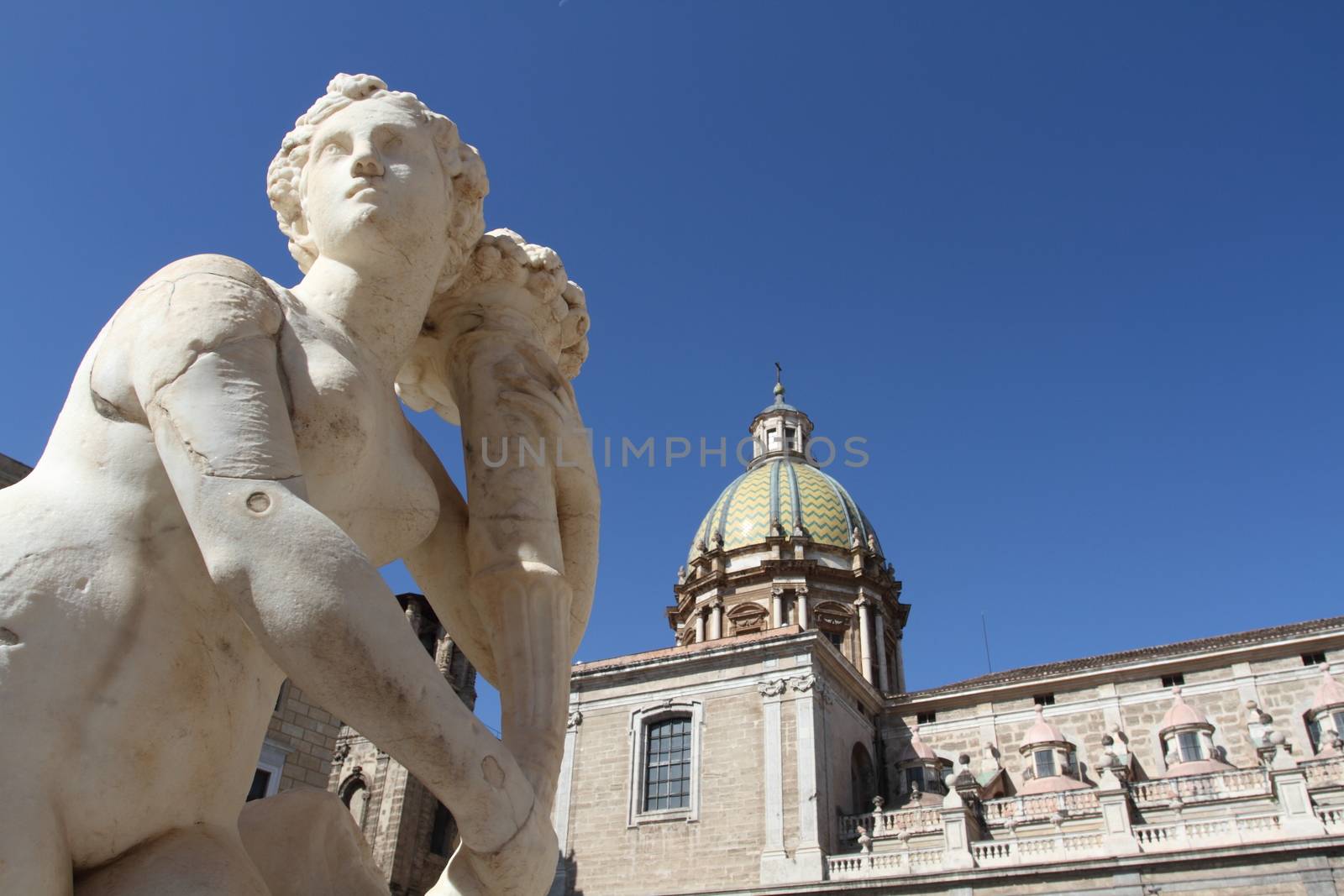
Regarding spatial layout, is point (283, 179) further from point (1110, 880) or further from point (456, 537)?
point (1110, 880)

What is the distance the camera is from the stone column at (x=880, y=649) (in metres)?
32.0

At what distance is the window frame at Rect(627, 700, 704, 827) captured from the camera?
77.3ft

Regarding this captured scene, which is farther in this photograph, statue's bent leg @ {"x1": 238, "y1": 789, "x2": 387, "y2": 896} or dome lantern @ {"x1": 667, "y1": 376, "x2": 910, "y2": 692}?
dome lantern @ {"x1": 667, "y1": 376, "x2": 910, "y2": 692}

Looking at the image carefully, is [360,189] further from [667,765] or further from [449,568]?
[667,765]

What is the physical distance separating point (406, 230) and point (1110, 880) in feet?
66.2

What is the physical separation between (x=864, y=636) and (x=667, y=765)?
396 inches

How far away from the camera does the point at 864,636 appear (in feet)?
107

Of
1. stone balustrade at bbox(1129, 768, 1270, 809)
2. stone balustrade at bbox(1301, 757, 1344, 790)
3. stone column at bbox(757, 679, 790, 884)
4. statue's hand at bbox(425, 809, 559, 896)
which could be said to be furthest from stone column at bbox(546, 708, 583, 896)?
statue's hand at bbox(425, 809, 559, 896)

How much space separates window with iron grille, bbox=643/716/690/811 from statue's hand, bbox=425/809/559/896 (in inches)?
929

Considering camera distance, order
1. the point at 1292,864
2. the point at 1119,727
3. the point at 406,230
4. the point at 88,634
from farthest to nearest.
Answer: the point at 1119,727, the point at 1292,864, the point at 406,230, the point at 88,634

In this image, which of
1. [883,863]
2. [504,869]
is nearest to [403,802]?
[883,863]

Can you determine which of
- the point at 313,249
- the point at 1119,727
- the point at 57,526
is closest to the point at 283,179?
the point at 313,249

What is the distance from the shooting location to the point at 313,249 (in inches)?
73.0

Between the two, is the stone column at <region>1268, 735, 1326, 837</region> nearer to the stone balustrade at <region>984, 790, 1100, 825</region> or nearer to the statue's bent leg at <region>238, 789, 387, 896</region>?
the stone balustrade at <region>984, 790, 1100, 825</region>
